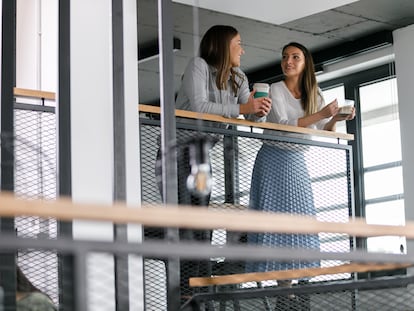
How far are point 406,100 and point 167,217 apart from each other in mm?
7850

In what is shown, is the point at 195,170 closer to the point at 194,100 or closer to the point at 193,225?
the point at 193,225

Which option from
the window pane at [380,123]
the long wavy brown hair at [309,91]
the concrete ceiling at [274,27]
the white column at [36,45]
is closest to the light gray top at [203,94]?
the long wavy brown hair at [309,91]

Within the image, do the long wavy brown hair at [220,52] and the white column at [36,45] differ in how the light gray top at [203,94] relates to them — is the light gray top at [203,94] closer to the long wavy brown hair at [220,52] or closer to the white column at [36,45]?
the long wavy brown hair at [220,52]

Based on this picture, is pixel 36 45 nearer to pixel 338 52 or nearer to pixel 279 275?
pixel 279 275

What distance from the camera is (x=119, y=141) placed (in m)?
3.69

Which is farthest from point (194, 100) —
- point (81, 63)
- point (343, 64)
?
point (343, 64)

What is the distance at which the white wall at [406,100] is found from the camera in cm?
915

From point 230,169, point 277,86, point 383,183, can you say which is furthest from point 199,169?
point 383,183

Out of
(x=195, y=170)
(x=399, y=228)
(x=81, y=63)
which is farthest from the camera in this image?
(x=81, y=63)

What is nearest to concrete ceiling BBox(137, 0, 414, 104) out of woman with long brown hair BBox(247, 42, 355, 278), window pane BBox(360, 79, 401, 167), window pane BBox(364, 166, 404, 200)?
window pane BBox(360, 79, 401, 167)

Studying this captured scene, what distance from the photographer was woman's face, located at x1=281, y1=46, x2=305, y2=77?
600 cm

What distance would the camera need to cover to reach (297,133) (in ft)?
18.9

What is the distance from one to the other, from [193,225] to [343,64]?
8.60 metres

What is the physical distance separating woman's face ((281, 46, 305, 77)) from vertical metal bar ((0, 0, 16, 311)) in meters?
2.32
